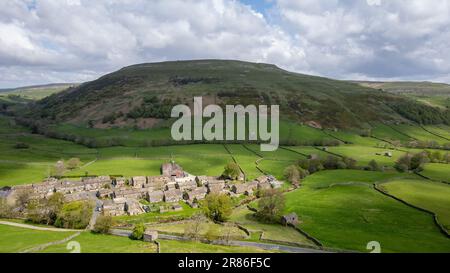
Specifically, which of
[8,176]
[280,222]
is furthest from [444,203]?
[8,176]

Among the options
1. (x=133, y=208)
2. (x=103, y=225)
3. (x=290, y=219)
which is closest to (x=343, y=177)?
(x=290, y=219)

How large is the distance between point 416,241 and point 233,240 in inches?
1369

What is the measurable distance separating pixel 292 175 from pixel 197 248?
57488 millimetres

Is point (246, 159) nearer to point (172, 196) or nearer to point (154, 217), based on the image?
point (172, 196)

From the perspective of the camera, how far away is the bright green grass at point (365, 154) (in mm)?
135250

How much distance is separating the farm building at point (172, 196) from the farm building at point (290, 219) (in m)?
32.2

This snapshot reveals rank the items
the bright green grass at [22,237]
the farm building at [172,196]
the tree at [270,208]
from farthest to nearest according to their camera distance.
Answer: the farm building at [172,196], the tree at [270,208], the bright green grass at [22,237]

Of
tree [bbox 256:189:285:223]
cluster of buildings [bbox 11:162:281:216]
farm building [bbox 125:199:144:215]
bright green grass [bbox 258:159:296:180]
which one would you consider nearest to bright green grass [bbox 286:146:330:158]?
bright green grass [bbox 258:159:296:180]

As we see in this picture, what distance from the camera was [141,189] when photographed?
103 metres

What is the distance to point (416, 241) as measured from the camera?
66.2 metres

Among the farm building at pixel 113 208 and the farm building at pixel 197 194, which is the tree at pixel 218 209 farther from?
the farm building at pixel 113 208

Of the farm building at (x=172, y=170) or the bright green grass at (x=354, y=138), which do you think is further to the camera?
the bright green grass at (x=354, y=138)

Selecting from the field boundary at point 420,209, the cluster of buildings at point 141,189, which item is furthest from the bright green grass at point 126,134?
the field boundary at point 420,209

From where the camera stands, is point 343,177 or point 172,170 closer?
point 343,177
